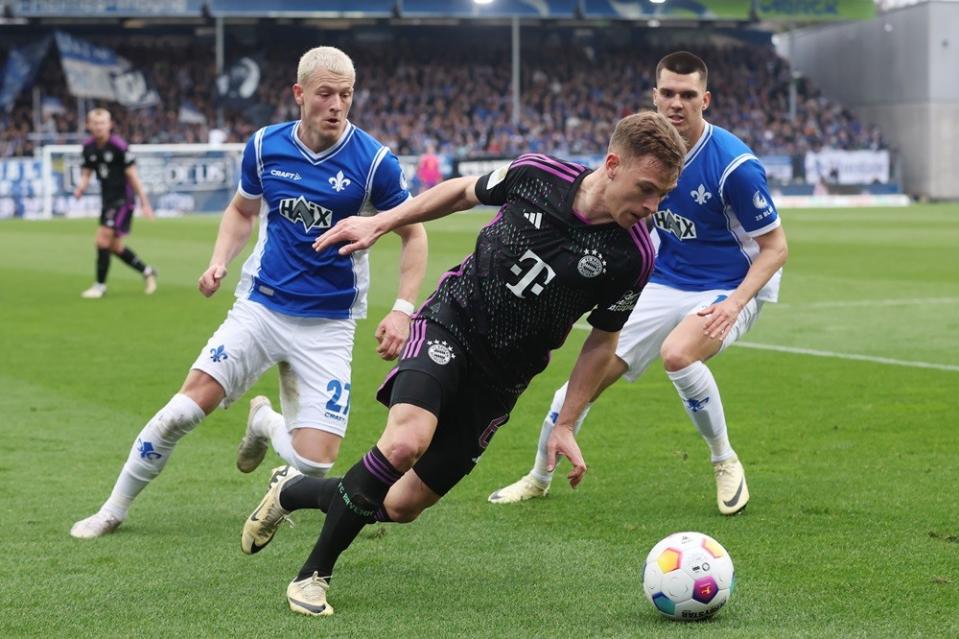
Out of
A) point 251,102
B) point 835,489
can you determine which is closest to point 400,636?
point 835,489

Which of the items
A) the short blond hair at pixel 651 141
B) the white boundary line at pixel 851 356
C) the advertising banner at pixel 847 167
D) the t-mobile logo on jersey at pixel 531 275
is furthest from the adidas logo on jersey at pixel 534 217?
the advertising banner at pixel 847 167

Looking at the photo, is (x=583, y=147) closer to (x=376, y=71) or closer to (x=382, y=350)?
(x=376, y=71)

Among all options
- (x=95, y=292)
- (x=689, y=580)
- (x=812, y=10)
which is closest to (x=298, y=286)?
(x=689, y=580)

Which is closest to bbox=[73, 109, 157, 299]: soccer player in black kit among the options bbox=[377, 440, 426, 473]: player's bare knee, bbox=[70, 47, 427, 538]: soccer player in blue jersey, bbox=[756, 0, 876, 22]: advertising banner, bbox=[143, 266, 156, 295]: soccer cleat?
bbox=[143, 266, 156, 295]: soccer cleat

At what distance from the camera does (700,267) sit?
7.47 m

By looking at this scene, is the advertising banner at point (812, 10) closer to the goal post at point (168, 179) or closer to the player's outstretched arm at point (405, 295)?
the goal post at point (168, 179)

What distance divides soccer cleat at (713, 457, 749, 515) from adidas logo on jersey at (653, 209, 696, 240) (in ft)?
4.10

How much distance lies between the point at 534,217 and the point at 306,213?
5.42 feet

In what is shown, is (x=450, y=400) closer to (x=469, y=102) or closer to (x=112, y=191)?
(x=112, y=191)

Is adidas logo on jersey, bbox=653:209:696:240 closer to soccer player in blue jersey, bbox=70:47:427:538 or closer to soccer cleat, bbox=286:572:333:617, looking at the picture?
soccer player in blue jersey, bbox=70:47:427:538

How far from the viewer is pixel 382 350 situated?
18.5 feet

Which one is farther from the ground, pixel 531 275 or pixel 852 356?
pixel 531 275

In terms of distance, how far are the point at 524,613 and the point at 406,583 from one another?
644 mm

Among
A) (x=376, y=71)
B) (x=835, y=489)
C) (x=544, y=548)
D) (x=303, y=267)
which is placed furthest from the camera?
(x=376, y=71)
